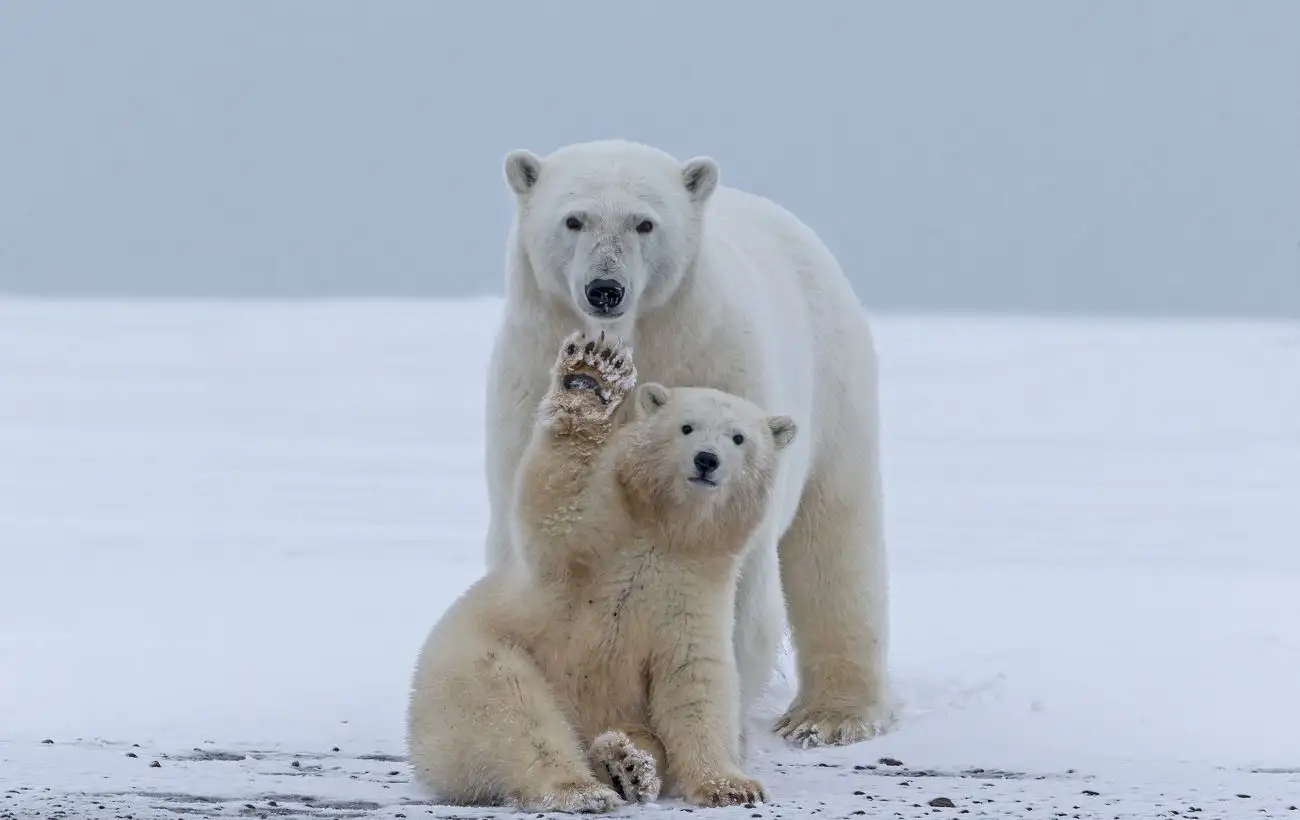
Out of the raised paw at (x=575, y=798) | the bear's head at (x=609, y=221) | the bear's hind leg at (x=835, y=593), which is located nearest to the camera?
the raised paw at (x=575, y=798)

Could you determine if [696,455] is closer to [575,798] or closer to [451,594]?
[575,798]

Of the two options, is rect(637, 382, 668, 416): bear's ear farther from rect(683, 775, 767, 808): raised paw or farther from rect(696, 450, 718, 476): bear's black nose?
rect(683, 775, 767, 808): raised paw

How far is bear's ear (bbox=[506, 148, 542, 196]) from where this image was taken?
481cm

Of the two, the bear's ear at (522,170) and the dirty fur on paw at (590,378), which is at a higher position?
the bear's ear at (522,170)

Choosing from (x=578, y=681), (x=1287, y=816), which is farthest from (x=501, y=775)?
(x=1287, y=816)

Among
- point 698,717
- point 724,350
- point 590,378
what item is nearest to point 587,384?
point 590,378

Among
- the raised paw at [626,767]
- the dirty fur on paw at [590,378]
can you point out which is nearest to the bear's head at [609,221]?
the dirty fur on paw at [590,378]

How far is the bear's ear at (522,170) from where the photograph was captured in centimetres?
481

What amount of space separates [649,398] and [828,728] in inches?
57.1

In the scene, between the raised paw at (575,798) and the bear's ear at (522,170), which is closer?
the raised paw at (575,798)

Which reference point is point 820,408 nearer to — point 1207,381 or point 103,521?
point 103,521

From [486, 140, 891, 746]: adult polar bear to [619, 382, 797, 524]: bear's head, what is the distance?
1.06 feet

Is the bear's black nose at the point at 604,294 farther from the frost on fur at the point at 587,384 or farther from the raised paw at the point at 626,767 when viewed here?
the raised paw at the point at 626,767

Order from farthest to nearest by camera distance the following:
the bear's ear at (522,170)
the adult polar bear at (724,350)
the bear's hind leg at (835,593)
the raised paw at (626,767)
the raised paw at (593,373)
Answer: the bear's hind leg at (835,593) < the bear's ear at (522,170) < the adult polar bear at (724,350) < the raised paw at (593,373) < the raised paw at (626,767)
